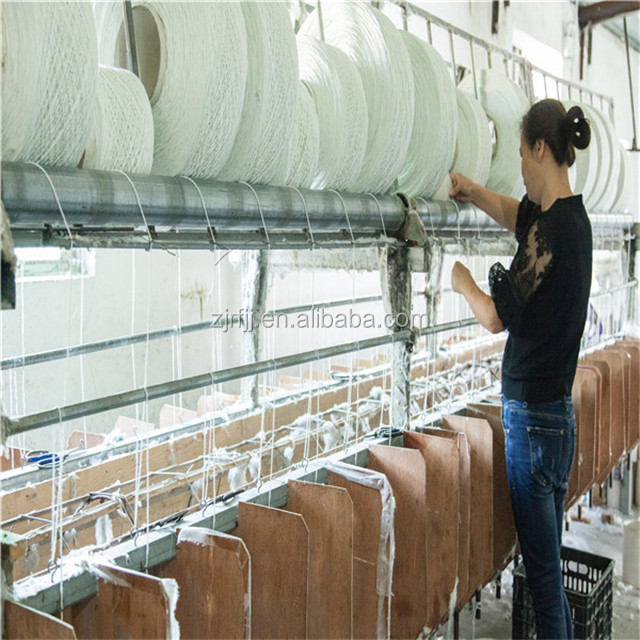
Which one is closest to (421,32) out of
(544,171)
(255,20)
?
(544,171)

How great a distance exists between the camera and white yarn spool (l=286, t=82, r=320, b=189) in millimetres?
1507

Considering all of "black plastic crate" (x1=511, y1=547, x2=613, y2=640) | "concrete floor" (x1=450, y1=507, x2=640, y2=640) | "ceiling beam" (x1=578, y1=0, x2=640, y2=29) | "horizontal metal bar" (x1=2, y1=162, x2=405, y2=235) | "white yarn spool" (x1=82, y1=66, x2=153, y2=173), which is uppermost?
"ceiling beam" (x1=578, y1=0, x2=640, y2=29)

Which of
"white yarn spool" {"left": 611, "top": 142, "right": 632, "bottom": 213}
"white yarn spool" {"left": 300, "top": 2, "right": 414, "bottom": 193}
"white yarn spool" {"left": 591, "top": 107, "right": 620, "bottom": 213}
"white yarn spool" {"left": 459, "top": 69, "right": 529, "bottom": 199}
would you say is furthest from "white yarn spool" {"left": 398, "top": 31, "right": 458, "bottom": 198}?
"white yarn spool" {"left": 611, "top": 142, "right": 632, "bottom": 213}

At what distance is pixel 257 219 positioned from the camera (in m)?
1.39

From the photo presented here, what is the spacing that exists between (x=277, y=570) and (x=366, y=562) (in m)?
0.31

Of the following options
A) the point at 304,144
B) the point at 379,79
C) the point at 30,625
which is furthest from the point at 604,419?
the point at 30,625

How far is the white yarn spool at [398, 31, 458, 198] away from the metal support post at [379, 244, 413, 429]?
8.1 inches

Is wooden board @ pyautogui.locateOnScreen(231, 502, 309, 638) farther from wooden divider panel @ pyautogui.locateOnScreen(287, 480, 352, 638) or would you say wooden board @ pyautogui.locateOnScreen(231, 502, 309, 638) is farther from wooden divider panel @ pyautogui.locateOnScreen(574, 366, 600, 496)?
wooden divider panel @ pyautogui.locateOnScreen(574, 366, 600, 496)

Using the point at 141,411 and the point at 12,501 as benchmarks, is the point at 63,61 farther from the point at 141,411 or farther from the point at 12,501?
the point at 141,411

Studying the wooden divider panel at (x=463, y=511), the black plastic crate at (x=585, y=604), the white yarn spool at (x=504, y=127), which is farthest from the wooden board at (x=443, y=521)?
the white yarn spool at (x=504, y=127)

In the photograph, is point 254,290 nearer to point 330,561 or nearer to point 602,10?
point 330,561

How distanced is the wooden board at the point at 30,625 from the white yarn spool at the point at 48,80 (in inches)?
23.8

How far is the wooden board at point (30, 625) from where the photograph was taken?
0.83 meters

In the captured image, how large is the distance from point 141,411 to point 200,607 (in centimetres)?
339
